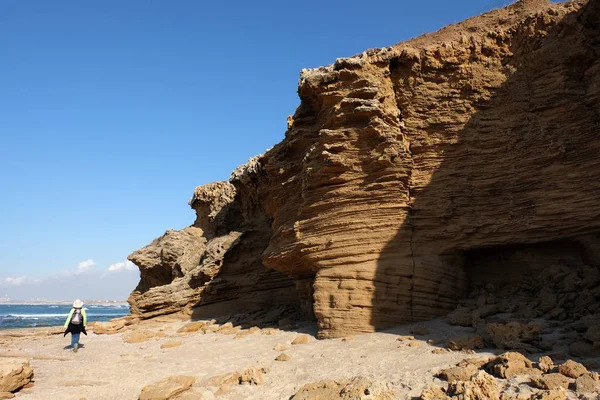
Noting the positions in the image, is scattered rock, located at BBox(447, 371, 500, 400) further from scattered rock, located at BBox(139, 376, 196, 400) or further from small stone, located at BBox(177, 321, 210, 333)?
small stone, located at BBox(177, 321, 210, 333)

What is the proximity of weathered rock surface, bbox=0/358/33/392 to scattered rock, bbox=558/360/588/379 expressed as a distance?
32.0ft

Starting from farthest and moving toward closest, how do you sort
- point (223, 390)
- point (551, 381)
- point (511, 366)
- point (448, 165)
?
point (448, 165) < point (223, 390) < point (511, 366) < point (551, 381)

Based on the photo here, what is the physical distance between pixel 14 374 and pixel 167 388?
Answer: 11.3ft

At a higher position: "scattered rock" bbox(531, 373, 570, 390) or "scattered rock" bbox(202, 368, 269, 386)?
"scattered rock" bbox(531, 373, 570, 390)

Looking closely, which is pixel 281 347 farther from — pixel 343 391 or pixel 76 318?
pixel 76 318

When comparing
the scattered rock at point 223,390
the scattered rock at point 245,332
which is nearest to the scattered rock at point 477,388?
the scattered rock at point 223,390

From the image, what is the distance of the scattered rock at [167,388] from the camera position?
7.67 meters

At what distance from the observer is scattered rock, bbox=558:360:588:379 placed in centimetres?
589

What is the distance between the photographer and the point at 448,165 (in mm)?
11227

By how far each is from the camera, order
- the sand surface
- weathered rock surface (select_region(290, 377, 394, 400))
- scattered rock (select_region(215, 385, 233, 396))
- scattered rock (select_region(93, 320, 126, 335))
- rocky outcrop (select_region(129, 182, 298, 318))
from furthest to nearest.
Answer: rocky outcrop (select_region(129, 182, 298, 318)), scattered rock (select_region(93, 320, 126, 335)), scattered rock (select_region(215, 385, 233, 396)), the sand surface, weathered rock surface (select_region(290, 377, 394, 400))

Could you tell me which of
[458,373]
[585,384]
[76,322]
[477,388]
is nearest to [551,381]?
[585,384]

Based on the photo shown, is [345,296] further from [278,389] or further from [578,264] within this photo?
[578,264]

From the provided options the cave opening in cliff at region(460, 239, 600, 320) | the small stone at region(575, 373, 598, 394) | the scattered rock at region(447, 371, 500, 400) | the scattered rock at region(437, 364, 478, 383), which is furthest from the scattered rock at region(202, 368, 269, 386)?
the small stone at region(575, 373, 598, 394)

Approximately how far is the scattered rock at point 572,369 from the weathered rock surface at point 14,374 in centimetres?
976
